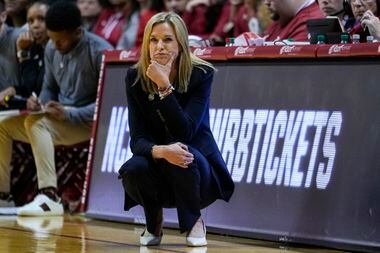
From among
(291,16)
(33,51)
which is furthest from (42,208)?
(291,16)

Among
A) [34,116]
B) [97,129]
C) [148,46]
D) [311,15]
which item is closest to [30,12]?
[34,116]

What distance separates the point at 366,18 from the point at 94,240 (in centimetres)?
198

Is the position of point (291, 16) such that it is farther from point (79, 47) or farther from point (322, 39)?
point (79, 47)

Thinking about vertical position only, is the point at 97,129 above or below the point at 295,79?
below

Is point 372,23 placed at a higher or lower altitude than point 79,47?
higher

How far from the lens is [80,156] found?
26.2ft

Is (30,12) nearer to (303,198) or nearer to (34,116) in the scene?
(34,116)

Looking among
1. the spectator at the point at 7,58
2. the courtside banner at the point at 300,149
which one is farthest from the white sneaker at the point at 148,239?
the spectator at the point at 7,58

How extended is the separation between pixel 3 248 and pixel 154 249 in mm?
782

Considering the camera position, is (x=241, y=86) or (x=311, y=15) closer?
(x=241, y=86)

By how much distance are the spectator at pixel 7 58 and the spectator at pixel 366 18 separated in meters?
3.37

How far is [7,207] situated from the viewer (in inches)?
305

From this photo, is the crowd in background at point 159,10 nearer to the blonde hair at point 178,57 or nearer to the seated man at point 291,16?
the seated man at point 291,16

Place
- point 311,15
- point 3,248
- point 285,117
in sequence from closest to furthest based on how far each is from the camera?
point 3,248
point 285,117
point 311,15
